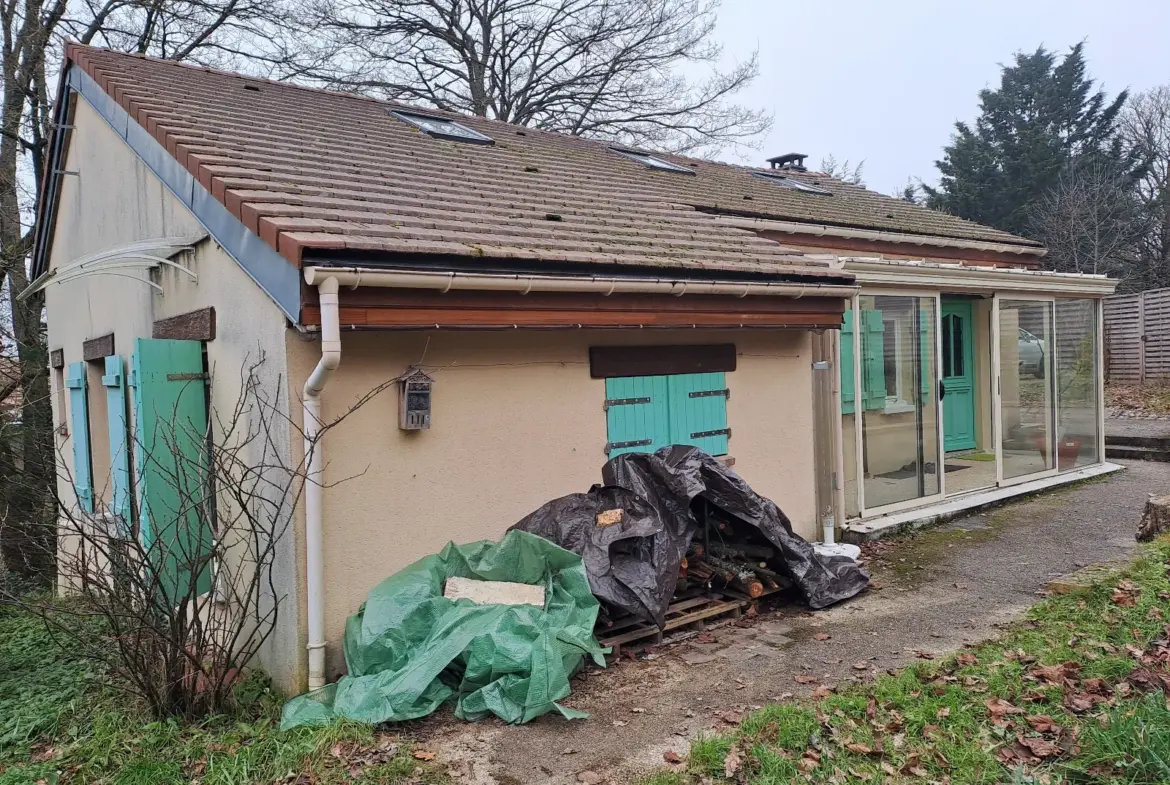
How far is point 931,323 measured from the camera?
8.00m

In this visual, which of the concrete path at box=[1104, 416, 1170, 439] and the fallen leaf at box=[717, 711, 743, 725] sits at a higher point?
the concrete path at box=[1104, 416, 1170, 439]

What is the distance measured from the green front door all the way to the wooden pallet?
5.76 m

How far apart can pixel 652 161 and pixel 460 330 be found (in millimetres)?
8108

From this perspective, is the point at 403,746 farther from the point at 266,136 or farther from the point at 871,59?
the point at 871,59

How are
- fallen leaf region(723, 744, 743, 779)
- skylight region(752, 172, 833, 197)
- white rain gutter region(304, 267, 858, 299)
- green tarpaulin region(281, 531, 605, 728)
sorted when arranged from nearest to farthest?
fallen leaf region(723, 744, 743, 779) → green tarpaulin region(281, 531, 605, 728) → white rain gutter region(304, 267, 858, 299) → skylight region(752, 172, 833, 197)

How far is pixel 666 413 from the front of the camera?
6254mm

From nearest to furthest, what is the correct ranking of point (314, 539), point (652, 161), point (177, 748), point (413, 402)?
point (177, 748), point (314, 539), point (413, 402), point (652, 161)

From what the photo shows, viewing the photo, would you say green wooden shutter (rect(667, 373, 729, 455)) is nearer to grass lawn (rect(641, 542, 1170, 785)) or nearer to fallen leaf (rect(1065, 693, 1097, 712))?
grass lawn (rect(641, 542, 1170, 785))

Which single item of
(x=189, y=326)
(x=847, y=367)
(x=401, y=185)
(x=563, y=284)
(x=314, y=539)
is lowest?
(x=314, y=539)

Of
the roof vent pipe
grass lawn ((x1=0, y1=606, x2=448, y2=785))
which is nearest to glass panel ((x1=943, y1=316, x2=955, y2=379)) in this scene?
the roof vent pipe

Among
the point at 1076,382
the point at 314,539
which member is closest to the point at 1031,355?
the point at 1076,382

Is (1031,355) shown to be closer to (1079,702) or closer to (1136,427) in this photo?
(1136,427)

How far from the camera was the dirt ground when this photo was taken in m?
3.64

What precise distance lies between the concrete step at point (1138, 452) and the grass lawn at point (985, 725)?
823 centimetres
